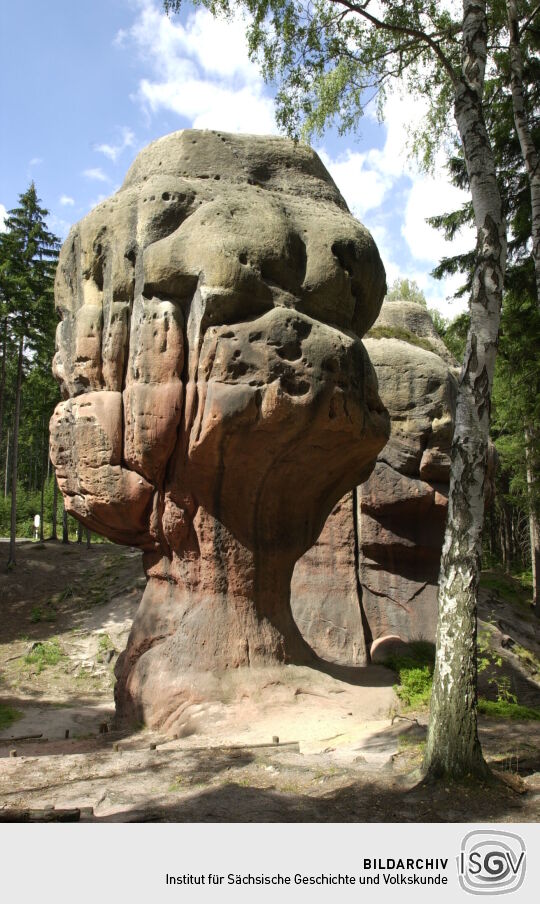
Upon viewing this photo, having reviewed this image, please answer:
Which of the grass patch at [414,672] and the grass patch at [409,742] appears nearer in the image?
the grass patch at [409,742]

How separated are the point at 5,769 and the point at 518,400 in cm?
1381

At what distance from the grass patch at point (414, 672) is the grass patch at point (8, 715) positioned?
5.72 meters

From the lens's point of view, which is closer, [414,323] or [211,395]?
[211,395]

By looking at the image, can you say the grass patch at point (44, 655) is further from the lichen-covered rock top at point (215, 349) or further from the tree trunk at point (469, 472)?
the tree trunk at point (469, 472)

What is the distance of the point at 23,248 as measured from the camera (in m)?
22.1

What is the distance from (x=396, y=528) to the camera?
1475 centimetres

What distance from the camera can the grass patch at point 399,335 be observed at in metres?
16.2

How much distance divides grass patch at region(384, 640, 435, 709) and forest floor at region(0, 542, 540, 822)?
233 millimetres

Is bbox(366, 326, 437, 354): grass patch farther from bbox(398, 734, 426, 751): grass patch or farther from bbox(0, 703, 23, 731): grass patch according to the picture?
bbox(398, 734, 426, 751): grass patch

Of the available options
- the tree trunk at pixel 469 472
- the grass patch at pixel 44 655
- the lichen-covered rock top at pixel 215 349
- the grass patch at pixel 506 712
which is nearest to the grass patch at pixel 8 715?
the grass patch at pixel 44 655

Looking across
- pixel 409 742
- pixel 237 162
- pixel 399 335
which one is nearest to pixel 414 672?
pixel 409 742

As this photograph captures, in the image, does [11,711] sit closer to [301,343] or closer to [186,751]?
[186,751]

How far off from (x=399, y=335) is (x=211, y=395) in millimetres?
9258

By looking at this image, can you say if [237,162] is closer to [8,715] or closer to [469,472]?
[469,472]
